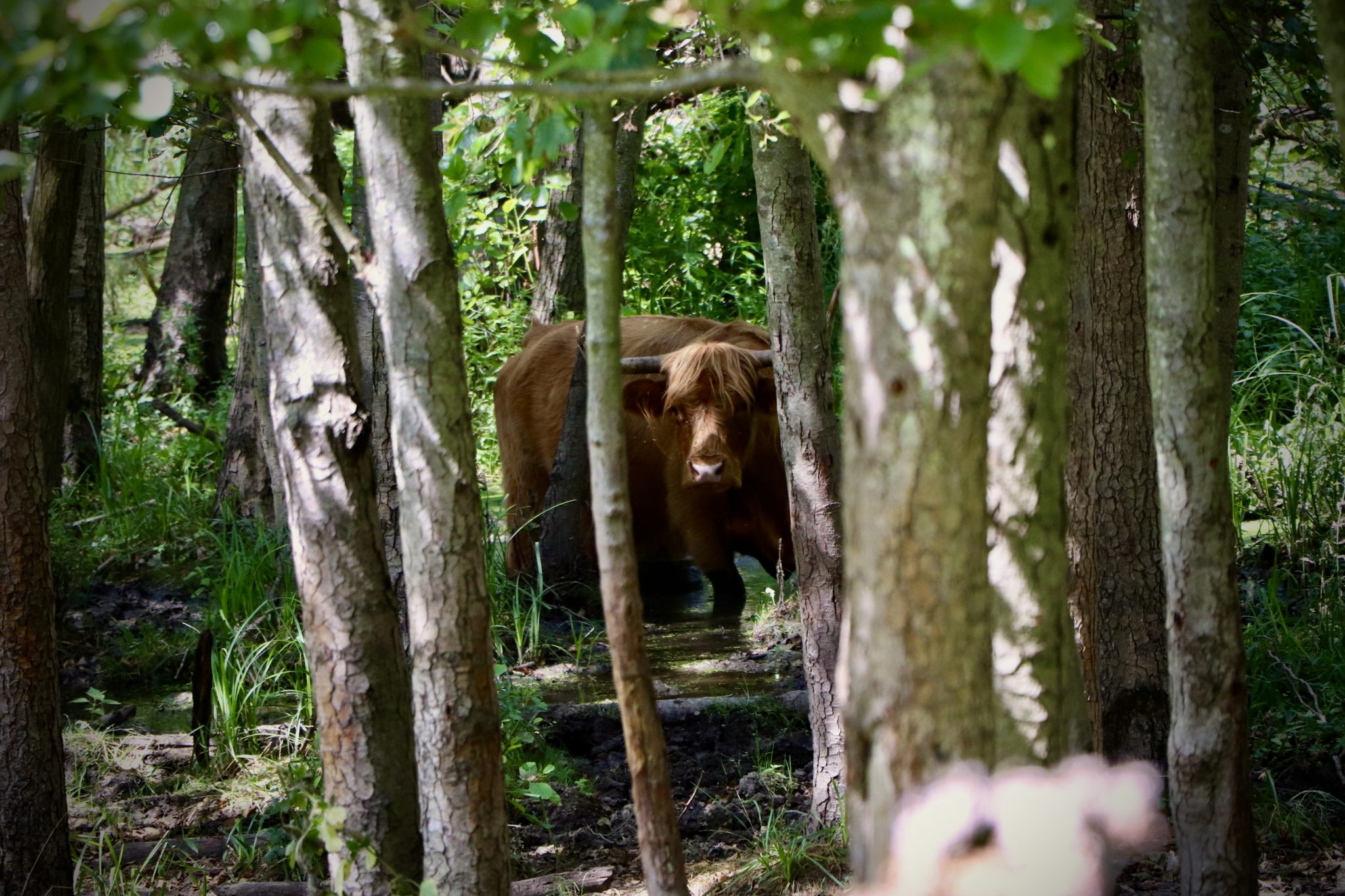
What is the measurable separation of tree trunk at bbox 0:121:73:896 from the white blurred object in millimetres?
2719

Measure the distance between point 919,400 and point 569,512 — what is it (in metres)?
6.19

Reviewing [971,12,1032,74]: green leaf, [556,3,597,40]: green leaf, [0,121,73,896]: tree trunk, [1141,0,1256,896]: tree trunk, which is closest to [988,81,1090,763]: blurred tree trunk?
[971,12,1032,74]: green leaf

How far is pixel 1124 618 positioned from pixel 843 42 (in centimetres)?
292

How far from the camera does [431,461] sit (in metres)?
2.84

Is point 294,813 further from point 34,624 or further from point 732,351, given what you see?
point 732,351

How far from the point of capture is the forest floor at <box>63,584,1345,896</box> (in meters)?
3.80

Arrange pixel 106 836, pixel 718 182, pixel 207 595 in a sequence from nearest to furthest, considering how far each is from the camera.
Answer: pixel 106 836
pixel 207 595
pixel 718 182

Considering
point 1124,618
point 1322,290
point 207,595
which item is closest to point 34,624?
point 1124,618

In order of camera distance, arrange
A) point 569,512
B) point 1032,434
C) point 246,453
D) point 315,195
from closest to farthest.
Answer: point 1032,434 → point 315,195 → point 569,512 → point 246,453

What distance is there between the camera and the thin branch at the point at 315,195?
2867 mm

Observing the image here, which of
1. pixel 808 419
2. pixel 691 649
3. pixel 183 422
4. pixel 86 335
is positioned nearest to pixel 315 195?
pixel 808 419

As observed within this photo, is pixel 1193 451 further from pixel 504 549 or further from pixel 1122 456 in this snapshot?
pixel 504 549

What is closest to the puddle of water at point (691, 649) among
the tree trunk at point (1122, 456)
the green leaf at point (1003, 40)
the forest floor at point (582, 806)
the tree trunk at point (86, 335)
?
the forest floor at point (582, 806)

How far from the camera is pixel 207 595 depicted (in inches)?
291
